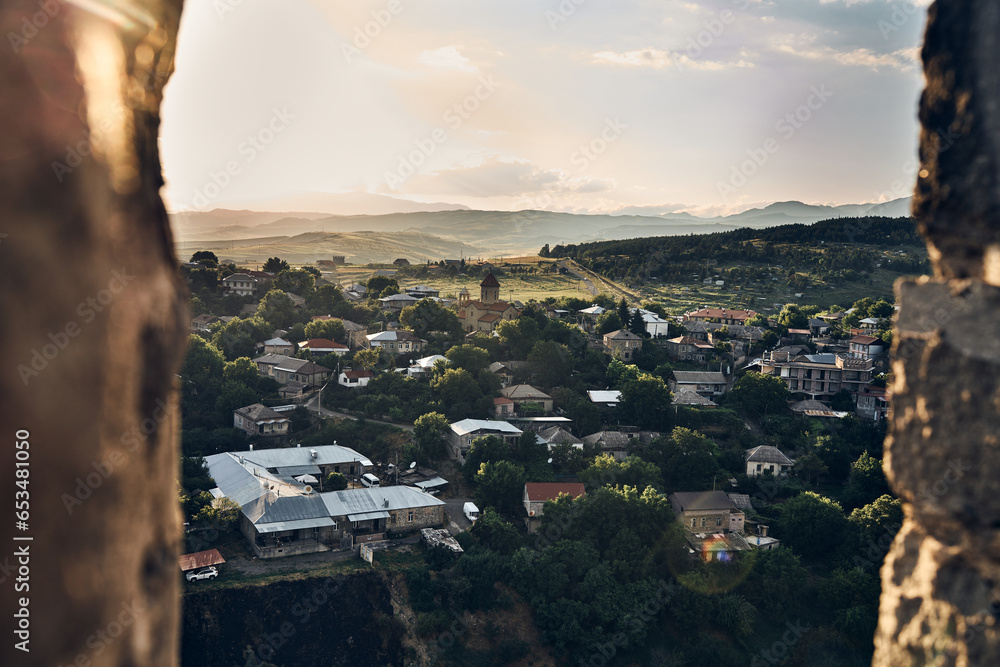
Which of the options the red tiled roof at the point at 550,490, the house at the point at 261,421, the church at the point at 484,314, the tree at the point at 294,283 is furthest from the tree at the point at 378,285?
the red tiled roof at the point at 550,490

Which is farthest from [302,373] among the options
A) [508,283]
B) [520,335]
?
[508,283]

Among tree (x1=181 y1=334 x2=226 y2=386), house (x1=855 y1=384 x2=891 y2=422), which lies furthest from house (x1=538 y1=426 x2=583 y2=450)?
tree (x1=181 y1=334 x2=226 y2=386)

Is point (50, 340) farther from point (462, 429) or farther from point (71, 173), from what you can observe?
point (462, 429)

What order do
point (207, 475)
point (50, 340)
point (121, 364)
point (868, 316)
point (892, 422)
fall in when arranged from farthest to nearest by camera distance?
point (868, 316) → point (207, 475) → point (892, 422) → point (121, 364) → point (50, 340)

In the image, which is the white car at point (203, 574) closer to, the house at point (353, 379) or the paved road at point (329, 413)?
the paved road at point (329, 413)

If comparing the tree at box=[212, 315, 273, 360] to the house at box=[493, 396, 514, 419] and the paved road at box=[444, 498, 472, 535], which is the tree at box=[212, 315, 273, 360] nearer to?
the house at box=[493, 396, 514, 419]

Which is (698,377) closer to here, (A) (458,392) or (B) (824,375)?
(B) (824,375)

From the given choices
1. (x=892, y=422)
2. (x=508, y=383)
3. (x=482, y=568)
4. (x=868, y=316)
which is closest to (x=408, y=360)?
(x=508, y=383)
